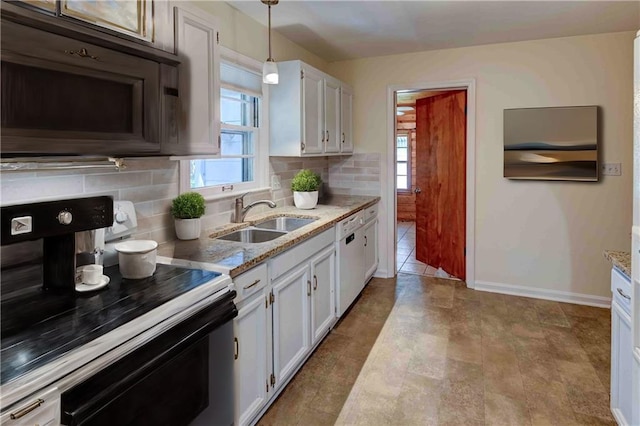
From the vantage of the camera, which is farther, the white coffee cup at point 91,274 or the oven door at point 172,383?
the white coffee cup at point 91,274

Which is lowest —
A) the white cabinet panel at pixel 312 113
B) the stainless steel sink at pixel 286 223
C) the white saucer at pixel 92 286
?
the white saucer at pixel 92 286

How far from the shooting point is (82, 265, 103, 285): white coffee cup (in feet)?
4.59

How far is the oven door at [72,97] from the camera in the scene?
1.08m

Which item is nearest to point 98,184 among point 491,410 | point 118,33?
point 118,33

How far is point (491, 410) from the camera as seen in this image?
7.03 feet

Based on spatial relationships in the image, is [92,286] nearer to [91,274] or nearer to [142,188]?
[91,274]

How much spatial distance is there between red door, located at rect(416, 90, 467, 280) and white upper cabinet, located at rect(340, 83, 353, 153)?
1.10m

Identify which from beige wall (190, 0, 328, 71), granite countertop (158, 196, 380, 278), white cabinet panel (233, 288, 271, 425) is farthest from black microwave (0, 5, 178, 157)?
beige wall (190, 0, 328, 71)

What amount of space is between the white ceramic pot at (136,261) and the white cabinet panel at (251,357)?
0.43 meters

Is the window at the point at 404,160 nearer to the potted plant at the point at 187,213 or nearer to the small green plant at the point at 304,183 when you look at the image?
the small green plant at the point at 304,183

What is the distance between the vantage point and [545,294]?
3.79m

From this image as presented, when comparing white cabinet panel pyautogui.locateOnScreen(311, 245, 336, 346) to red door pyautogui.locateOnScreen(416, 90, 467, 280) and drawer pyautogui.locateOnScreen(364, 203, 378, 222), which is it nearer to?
drawer pyautogui.locateOnScreen(364, 203, 378, 222)

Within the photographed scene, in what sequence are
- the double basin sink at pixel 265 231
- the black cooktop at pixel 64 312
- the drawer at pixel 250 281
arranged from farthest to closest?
the double basin sink at pixel 265 231
the drawer at pixel 250 281
the black cooktop at pixel 64 312

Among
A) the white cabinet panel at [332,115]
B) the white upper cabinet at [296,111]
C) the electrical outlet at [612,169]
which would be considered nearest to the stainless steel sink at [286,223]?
the white upper cabinet at [296,111]
